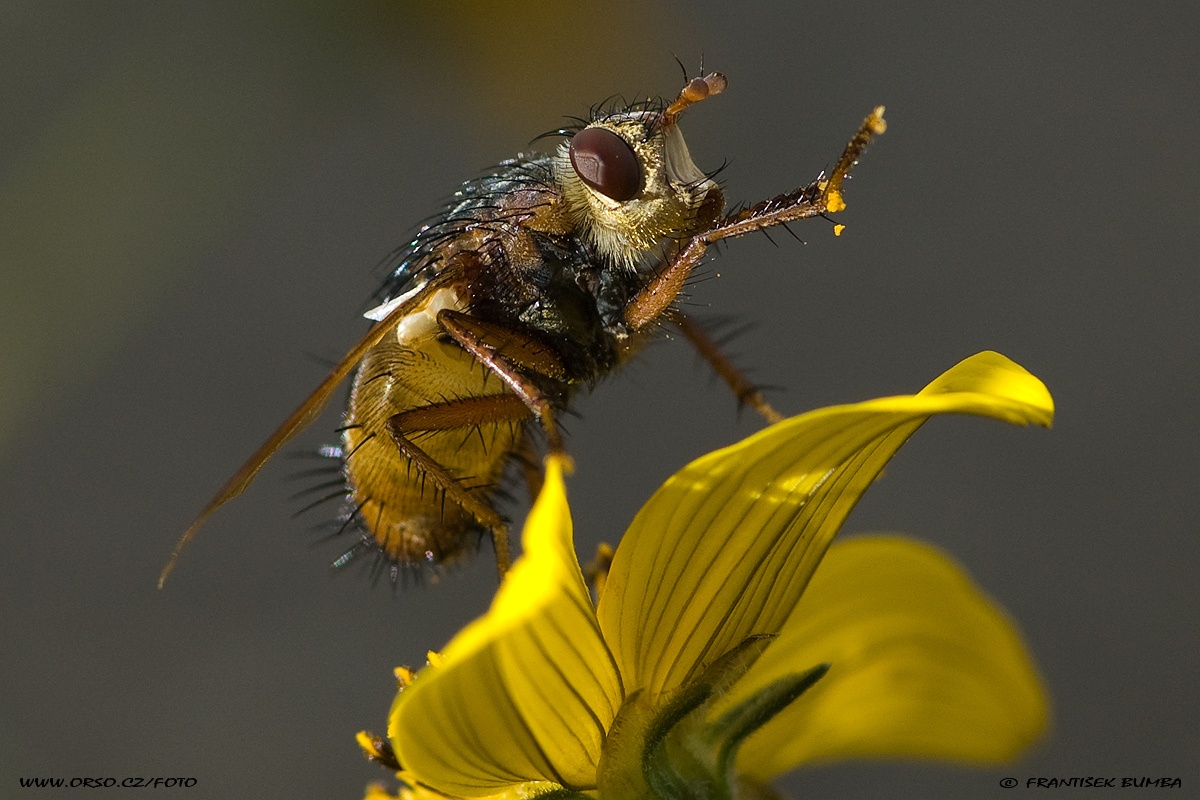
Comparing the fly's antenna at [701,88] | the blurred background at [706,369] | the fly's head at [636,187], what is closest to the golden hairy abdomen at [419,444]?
the fly's head at [636,187]

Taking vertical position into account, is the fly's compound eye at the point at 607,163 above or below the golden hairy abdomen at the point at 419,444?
above

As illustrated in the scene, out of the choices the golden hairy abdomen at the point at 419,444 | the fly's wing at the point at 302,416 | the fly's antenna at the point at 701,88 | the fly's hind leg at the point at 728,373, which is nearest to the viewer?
the fly's wing at the point at 302,416

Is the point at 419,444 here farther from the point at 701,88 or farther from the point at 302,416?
the point at 701,88

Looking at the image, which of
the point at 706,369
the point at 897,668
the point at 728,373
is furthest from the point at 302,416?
the point at 706,369

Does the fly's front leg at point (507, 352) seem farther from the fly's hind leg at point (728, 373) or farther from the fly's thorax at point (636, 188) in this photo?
the fly's hind leg at point (728, 373)

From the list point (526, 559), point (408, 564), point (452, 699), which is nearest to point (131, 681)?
point (408, 564)

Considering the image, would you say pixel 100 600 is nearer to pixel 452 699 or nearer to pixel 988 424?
pixel 988 424
